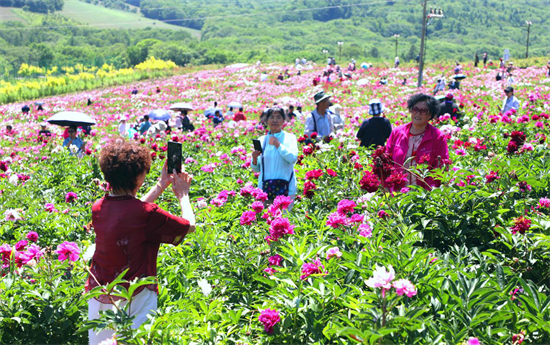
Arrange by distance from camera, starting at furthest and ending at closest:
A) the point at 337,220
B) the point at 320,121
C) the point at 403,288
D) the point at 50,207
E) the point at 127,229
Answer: the point at 320,121
the point at 50,207
the point at 337,220
the point at 127,229
the point at 403,288

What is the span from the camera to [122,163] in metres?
2.45

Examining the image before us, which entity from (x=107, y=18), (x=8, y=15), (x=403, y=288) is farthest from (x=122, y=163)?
(x=107, y=18)

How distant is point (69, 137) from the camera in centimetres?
945

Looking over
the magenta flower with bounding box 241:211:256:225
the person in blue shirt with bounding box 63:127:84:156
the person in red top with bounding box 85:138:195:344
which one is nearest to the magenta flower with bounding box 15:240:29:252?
A: the person in red top with bounding box 85:138:195:344

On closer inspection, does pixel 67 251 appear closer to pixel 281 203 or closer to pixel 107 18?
pixel 281 203

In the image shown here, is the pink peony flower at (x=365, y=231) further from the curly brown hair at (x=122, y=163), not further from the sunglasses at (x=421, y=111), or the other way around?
the sunglasses at (x=421, y=111)

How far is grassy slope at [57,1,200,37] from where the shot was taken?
452ft

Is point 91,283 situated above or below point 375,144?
above

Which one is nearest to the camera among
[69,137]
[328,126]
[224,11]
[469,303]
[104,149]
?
[469,303]

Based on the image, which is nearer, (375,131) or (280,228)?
(280,228)

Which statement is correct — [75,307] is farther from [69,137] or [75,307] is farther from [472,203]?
[69,137]

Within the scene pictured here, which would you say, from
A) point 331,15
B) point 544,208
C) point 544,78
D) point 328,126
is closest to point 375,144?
point 328,126

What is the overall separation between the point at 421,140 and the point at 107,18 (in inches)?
6274

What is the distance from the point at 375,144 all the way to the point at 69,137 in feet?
20.2
